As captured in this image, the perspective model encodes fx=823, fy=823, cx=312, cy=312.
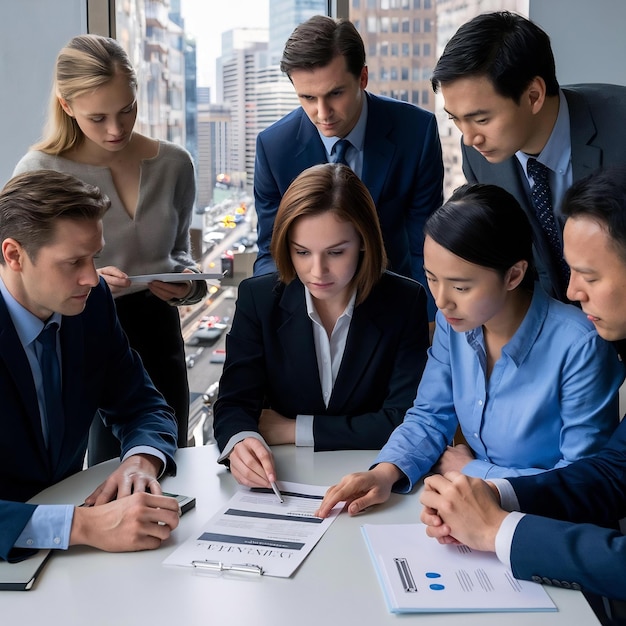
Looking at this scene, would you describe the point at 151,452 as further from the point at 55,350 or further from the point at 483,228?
the point at 483,228

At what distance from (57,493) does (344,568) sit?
669mm

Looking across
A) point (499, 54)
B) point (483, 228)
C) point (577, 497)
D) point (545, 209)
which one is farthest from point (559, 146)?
point (577, 497)

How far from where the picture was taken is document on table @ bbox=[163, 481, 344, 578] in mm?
1379

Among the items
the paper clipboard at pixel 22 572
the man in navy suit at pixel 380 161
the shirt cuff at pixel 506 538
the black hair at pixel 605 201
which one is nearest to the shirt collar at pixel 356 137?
the man in navy suit at pixel 380 161

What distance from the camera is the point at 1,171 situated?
3564 millimetres

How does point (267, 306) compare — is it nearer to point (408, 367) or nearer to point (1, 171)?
point (408, 367)

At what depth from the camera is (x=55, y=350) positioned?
1847mm

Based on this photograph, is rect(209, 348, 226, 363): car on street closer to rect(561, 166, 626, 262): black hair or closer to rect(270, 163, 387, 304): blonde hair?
rect(270, 163, 387, 304): blonde hair

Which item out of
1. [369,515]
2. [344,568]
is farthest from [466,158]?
[344,568]

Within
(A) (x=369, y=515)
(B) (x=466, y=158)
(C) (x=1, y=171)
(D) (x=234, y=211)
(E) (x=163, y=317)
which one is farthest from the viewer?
(D) (x=234, y=211)


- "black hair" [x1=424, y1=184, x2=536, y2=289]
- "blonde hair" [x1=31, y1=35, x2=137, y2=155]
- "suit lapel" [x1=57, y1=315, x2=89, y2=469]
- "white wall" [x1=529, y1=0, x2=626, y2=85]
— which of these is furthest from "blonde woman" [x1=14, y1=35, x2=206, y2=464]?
"white wall" [x1=529, y1=0, x2=626, y2=85]

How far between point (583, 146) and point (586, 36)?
1745 mm

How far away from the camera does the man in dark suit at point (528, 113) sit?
2.02m

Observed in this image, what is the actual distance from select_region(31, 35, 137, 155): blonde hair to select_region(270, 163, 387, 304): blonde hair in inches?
27.2
